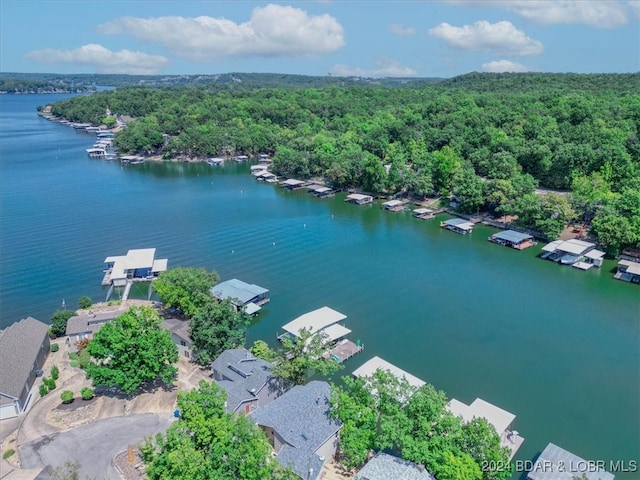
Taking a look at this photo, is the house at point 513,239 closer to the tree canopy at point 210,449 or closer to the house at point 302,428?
the house at point 302,428

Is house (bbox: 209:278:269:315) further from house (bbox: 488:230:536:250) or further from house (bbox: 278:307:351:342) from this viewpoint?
house (bbox: 488:230:536:250)

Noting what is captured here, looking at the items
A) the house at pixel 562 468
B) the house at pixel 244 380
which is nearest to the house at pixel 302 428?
the house at pixel 244 380

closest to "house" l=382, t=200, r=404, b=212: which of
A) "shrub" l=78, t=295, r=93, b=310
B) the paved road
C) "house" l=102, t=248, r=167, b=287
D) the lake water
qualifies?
the lake water

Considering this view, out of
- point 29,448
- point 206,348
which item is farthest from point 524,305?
point 29,448

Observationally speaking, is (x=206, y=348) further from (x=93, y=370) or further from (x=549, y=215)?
(x=549, y=215)

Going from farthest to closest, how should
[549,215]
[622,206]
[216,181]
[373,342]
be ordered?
[216,181], [549,215], [622,206], [373,342]

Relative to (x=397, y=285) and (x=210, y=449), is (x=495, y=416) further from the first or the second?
(x=397, y=285)

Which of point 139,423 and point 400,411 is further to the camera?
point 139,423

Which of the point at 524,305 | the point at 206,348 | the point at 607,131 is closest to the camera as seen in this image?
the point at 206,348
